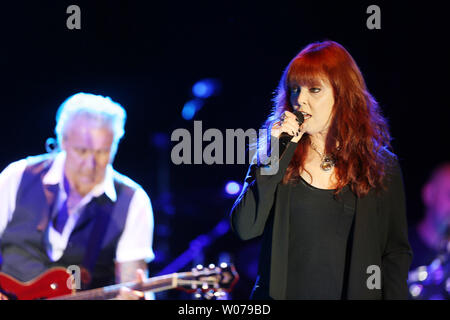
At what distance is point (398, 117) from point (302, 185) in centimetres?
199

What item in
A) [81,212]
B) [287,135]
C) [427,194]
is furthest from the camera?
[427,194]

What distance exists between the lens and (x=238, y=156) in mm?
2932

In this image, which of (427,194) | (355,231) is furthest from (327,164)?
(427,194)

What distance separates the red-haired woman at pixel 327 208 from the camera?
1548 millimetres

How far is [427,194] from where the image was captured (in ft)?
11.9

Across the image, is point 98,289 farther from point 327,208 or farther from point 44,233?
point 327,208

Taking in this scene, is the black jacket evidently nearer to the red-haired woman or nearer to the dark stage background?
the red-haired woman

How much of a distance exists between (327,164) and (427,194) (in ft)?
7.43

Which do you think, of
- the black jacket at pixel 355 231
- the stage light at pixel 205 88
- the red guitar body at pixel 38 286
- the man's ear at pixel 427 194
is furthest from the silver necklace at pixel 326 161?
the man's ear at pixel 427 194
